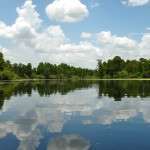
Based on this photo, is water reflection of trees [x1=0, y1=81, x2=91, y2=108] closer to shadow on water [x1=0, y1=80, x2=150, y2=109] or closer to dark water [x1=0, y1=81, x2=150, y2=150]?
shadow on water [x1=0, y1=80, x2=150, y2=109]

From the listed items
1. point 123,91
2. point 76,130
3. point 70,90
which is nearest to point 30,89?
point 70,90

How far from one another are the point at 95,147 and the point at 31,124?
28.8ft

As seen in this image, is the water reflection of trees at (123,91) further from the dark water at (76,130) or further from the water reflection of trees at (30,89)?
the dark water at (76,130)

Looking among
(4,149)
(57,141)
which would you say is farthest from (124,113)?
(4,149)

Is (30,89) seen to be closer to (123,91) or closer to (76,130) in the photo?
(123,91)

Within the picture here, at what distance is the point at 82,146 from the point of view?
17062 millimetres

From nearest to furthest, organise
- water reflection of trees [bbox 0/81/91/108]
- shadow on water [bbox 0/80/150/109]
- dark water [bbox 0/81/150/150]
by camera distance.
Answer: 1. dark water [bbox 0/81/150/150]
2. shadow on water [bbox 0/80/150/109]
3. water reflection of trees [bbox 0/81/91/108]

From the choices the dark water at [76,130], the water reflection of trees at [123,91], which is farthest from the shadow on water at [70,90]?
the dark water at [76,130]

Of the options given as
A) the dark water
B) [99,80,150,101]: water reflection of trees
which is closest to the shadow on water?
Answer: [99,80,150,101]: water reflection of trees

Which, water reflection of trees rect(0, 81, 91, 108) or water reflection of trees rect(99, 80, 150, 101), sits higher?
water reflection of trees rect(99, 80, 150, 101)

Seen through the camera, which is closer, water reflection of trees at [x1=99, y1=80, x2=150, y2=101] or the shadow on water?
water reflection of trees at [x1=99, y1=80, x2=150, y2=101]

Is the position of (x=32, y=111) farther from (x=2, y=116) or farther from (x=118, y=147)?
(x=118, y=147)

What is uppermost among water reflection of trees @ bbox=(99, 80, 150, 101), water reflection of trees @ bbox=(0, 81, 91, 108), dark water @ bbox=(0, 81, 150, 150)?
water reflection of trees @ bbox=(99, 80, 150, 101)

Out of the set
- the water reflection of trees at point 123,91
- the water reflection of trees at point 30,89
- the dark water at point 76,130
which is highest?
the water reflection of trees at point 123,91
